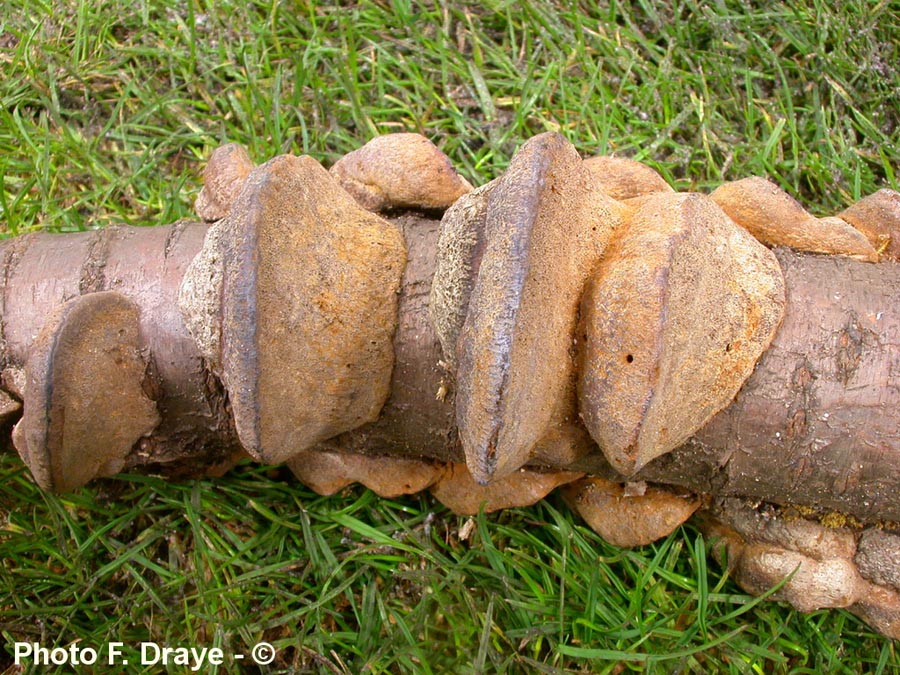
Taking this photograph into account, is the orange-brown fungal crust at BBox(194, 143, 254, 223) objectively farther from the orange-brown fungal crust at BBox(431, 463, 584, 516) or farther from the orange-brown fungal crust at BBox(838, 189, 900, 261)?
the orange-brown fungal crust at BBox(838, 189, 900, 261)

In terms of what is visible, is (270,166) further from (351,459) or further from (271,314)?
(351,459)

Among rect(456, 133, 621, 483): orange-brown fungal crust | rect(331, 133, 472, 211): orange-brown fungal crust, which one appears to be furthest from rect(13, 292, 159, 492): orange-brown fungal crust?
rect(456, 133, 621, 483): orange-brown fungal crust

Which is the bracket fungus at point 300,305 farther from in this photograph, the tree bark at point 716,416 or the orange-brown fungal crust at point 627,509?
the orange-brown fungal crust at point 627,509

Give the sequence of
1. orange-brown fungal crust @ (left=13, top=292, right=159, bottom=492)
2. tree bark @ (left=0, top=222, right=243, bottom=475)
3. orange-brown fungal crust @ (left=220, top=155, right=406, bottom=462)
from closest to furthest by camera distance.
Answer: orange-brown fungal crust @ (left=220, top=155, right=406, bottom=462)
orange-brown fungal crust @ (left=13, top=292, right=159, bottom=492)
tree bark @ (left=0, top=222, right=243, bottom=475)

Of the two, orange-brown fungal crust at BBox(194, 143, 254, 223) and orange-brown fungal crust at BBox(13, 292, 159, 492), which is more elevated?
orange-brown fungal crust at BBox(194, 143, 254, 223)

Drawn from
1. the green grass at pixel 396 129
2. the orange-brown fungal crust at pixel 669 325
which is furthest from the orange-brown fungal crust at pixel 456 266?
the green grass at pixel 396 129

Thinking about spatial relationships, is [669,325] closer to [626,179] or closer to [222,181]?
[626,179]

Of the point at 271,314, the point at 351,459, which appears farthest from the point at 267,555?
the point at 271,314
